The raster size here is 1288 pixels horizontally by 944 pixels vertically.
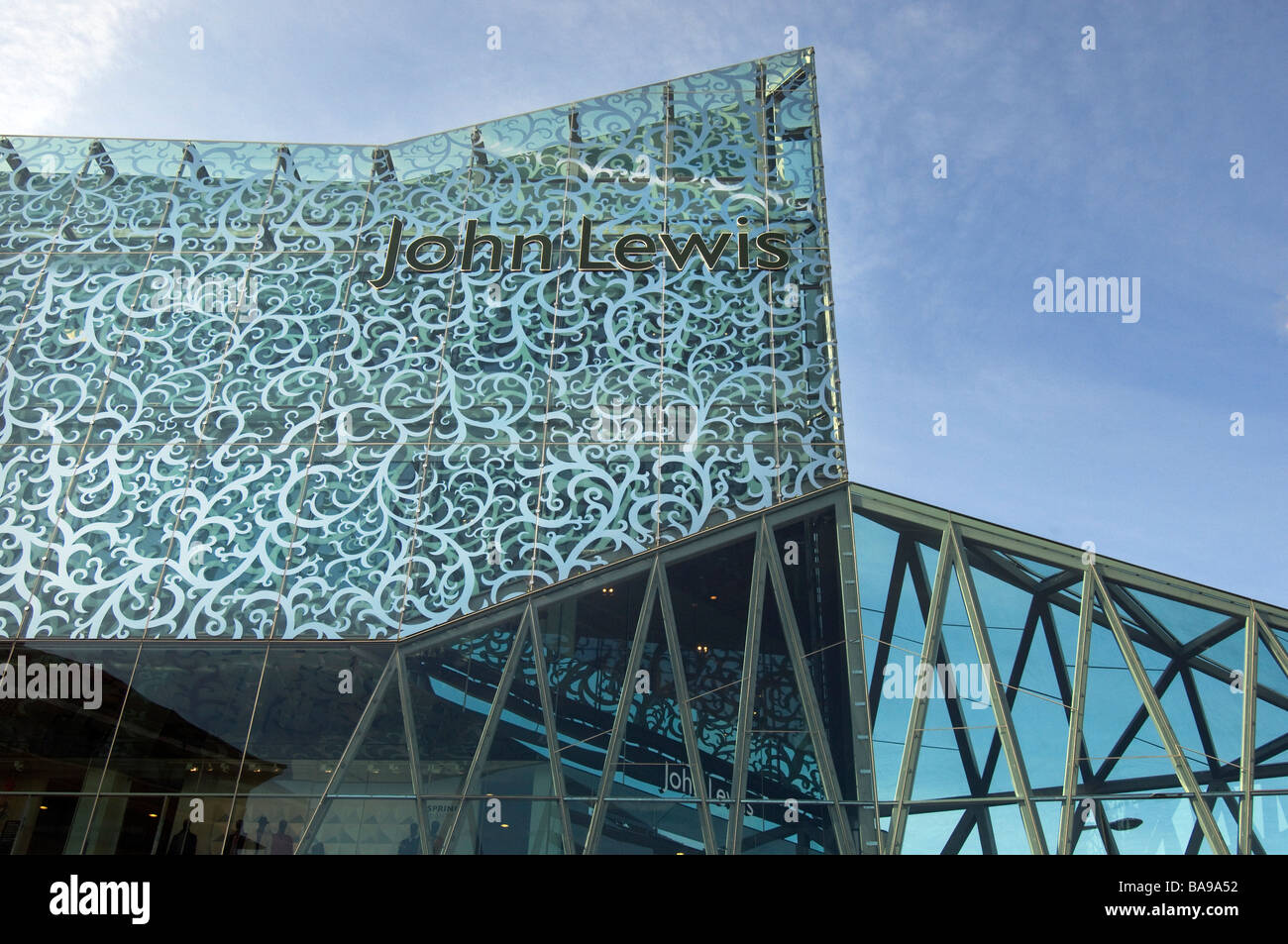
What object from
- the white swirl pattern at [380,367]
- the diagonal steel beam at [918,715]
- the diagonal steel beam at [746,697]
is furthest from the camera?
the white swirl pattern at [380,367]

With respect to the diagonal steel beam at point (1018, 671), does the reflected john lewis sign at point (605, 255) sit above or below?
Result: above

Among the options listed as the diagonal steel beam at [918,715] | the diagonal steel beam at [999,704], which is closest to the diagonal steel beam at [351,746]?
the diagonal steel beam at [918,715]

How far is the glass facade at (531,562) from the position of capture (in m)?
11.0

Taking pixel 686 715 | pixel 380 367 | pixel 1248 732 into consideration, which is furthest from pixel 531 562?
pixel 1248 732

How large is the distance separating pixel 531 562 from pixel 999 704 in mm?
5565

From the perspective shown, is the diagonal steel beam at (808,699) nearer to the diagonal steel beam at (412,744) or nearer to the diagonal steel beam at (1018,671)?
the diagonal steel beam at (1018,671)

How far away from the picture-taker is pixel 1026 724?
36.5 ft

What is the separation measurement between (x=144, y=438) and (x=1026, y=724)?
11377 mm

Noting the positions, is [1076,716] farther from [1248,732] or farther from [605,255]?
[605,255]

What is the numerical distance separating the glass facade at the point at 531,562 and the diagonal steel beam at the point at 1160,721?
0.03 m

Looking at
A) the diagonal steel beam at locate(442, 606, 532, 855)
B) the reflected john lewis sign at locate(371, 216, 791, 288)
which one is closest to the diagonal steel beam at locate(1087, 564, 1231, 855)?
the reflected john lewis sign at locate(371, 216, 791, 288)

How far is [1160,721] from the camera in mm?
10977

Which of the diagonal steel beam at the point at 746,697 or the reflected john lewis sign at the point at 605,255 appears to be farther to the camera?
the reflected john lewis sign at the point at 605,255
